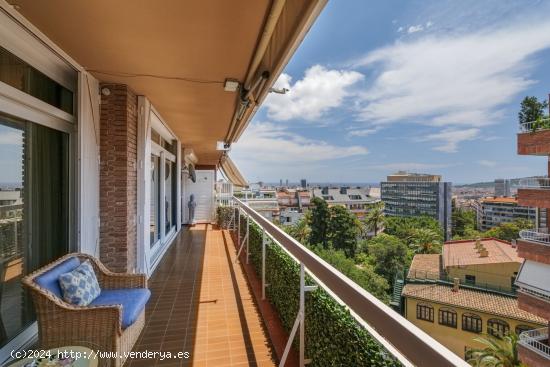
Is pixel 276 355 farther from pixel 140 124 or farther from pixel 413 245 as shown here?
pixel 413 245

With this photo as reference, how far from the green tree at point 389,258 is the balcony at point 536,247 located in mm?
17481

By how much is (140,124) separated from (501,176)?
106257 millimetres

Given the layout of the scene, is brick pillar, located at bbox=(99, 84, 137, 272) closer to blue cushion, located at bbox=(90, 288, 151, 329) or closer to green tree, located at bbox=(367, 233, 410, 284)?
blue cushion, located at bbox=(90, 288, 151, 329)

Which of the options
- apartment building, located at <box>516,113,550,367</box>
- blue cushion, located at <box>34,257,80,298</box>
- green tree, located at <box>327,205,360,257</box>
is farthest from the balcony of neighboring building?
blue cushion, located at <box>34,257,80,298</box>

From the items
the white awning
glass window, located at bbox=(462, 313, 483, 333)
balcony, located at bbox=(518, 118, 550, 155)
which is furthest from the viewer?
glass window, located at bbox=(462, 313, 483, 333)

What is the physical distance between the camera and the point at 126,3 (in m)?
1.86

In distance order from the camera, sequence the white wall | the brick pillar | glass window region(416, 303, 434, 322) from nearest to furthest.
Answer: the white wall < the brick pillar < glass window region(416, 303, 434, 322)

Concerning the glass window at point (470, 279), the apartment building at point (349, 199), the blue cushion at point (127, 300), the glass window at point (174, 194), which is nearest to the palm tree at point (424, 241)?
the glass window at point (470, 279)

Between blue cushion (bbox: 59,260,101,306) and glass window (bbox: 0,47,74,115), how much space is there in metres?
1.47

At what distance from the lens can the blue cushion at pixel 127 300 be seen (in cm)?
227

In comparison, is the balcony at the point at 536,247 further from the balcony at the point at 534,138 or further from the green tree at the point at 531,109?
the green tree at the point at 531,109

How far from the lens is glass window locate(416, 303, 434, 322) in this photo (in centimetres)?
2094

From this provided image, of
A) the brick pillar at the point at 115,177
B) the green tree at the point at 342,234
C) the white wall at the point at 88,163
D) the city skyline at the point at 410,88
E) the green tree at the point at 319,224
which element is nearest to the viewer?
the white wall at the point at 88,163

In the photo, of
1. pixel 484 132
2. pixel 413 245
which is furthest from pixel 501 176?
pixel 413 245
